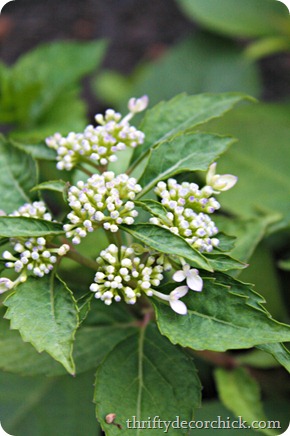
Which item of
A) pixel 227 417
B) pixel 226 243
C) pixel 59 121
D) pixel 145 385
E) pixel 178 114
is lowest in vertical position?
pixel 227 417

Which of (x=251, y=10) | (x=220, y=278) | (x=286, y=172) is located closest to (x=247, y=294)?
(x=220, y=278)

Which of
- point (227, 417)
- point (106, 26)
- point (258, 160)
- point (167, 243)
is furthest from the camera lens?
point (106, 26)

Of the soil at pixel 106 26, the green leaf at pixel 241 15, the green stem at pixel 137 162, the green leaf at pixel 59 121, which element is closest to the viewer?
the green stem at pixel 137 162

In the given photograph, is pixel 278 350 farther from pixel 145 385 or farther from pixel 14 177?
pixel 14 177

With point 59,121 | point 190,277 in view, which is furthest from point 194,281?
point 59,121

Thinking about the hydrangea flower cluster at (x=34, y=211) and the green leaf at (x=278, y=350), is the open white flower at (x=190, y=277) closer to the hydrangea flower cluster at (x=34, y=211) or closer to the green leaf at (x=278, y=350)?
the green leaf at (x=278, y=350)

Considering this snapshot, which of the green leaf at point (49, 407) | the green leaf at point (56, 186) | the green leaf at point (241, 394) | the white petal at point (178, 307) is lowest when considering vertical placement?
the green leaf at point (49, 407)

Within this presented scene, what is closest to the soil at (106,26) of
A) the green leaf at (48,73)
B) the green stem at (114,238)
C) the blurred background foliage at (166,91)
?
the blurred background foliage at (166,91)

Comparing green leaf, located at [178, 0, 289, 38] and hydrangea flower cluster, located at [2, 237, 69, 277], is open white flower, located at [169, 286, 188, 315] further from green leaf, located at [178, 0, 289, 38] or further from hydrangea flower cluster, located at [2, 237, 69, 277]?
green leaf, located at [178, 0, 289, 38]
